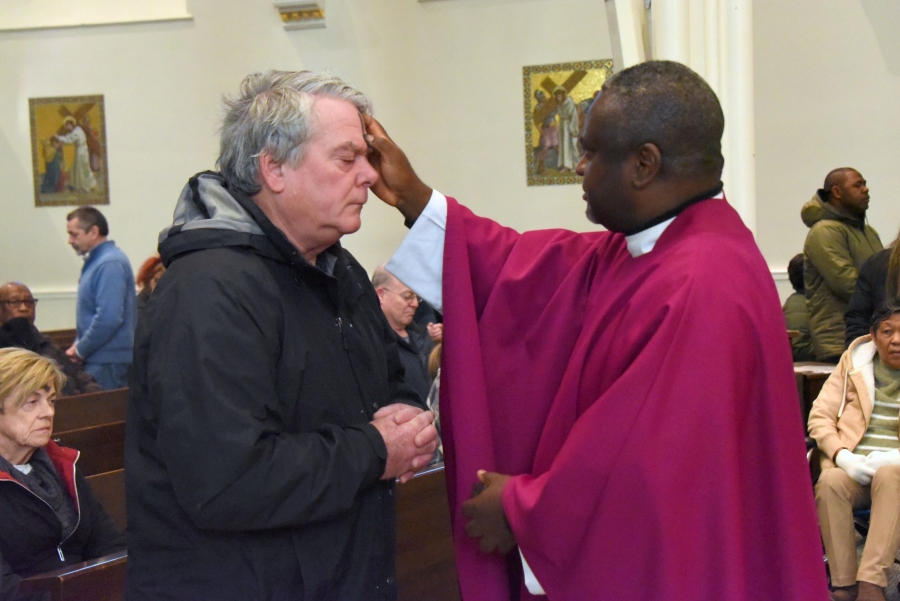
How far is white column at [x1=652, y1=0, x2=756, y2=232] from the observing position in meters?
3.57

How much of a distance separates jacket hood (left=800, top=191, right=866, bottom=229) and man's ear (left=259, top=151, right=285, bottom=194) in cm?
489

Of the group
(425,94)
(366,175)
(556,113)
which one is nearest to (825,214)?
(556,113)

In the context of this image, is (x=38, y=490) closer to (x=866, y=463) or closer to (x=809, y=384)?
(x=866, y=463)

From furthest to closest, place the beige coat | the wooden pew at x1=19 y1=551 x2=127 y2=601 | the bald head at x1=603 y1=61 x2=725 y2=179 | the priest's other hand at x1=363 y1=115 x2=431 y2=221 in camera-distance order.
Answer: the beige coat, the wooden pew at x1=19 y1=551 x2=127 y2=601, the priest's other hand at x1=363 y1=115 x2=431 y2=221, the bald head at x1=603 y1=61 x2=725 y2=179

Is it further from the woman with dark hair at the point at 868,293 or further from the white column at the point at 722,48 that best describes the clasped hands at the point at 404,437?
→ the woman with dark hair at the point at 868,293

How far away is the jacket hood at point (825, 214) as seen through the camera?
586 centimetres

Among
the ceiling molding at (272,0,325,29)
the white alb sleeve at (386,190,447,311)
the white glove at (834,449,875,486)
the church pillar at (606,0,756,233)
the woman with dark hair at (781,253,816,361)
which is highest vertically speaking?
the ceiling molding at (272,0,325,29)

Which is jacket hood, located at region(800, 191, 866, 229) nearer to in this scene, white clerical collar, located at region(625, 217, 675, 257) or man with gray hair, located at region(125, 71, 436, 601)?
white clerical collar, located at region(625, 217, 675, 257)

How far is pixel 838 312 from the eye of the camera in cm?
562

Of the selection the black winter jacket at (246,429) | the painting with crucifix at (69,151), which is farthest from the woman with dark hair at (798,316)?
the painting with crucifix at (69,151)

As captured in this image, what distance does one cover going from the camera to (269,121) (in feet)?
6.11

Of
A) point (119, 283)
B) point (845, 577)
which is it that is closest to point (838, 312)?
point (845, 577)

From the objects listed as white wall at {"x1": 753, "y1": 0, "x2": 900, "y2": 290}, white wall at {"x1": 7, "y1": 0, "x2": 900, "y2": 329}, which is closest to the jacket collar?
white wall at {"x1": 7, "y1": 0, "x2": 900, "y2": 329}

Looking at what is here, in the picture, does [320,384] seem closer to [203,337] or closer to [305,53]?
[203,337]
